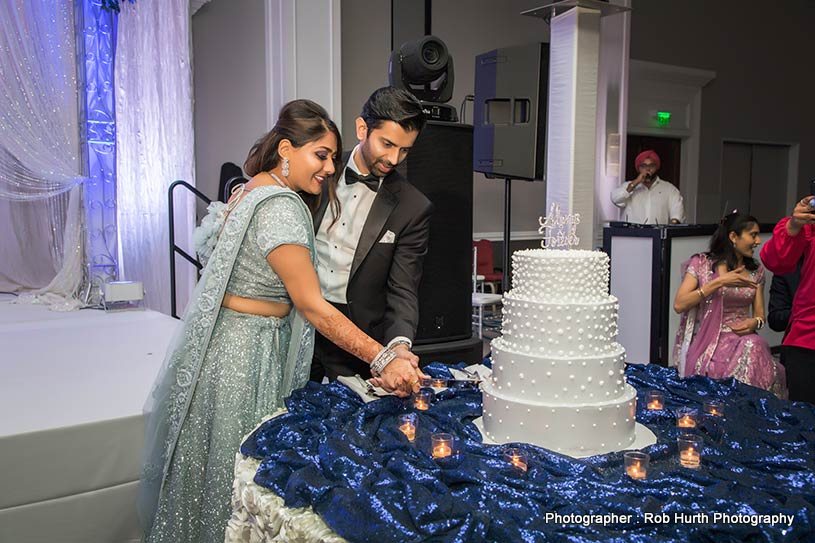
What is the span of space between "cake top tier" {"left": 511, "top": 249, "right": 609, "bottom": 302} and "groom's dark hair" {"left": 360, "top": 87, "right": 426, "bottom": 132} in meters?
0.74

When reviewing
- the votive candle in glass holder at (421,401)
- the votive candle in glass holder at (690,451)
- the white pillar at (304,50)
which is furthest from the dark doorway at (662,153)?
the votive candle in glass holder at (690,451)

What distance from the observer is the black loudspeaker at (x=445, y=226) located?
3.45m

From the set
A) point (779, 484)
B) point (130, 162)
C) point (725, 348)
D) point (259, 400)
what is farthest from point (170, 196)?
point (779, 484)

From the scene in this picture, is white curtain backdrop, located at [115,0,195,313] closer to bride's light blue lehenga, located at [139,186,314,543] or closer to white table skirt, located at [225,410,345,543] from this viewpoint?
bride's light blue lehenga, located at [139,186,314,543]

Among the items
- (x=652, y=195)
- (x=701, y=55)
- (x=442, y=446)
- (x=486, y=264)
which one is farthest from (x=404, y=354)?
(x=701, y=55)

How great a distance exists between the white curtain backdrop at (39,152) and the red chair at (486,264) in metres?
4.01

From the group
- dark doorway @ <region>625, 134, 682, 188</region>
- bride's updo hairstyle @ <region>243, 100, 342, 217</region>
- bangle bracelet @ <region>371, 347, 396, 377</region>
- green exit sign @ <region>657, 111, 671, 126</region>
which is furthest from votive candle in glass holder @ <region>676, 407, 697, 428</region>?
green exit sign @ <region>657, 111, 671, 126</region>

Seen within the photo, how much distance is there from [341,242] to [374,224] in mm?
138

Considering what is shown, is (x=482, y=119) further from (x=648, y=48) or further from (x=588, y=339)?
(x=648, y=48)

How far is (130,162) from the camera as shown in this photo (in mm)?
5031

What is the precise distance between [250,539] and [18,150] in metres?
4.19

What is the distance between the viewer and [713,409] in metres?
1.75

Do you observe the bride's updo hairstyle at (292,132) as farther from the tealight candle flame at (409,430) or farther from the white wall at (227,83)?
the white wall at (227,83)

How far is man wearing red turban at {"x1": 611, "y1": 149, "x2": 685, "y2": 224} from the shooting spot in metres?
6.74
